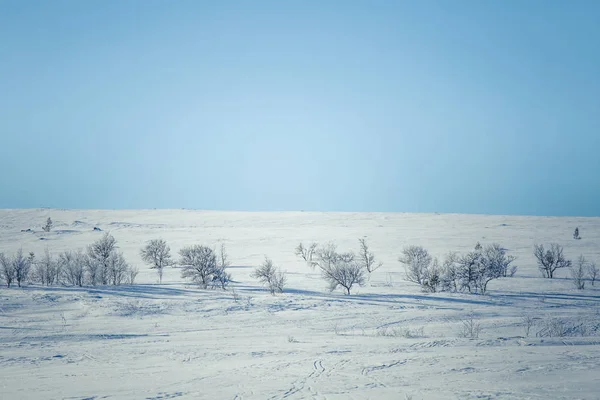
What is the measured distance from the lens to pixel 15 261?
112ft

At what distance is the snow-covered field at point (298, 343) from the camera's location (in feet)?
31.1

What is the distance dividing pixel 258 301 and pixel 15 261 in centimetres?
2014

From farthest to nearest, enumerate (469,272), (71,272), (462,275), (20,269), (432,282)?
1. (462,275)
2. (469,272)
3. (71,272)
4. (432,282)
5. (20,269)

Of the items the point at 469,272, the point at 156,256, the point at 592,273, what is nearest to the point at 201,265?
the point at 156,256

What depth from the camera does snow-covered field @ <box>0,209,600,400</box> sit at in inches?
373

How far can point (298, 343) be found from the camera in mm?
14805

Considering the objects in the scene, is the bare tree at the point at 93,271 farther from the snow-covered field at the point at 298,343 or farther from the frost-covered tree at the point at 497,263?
the frost-covered tree at the point at 497,263

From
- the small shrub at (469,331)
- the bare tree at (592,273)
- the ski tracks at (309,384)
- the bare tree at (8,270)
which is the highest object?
the bare tree at (8,270)

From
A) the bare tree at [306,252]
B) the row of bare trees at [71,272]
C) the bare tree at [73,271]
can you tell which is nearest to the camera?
the row of bare trees at [71,272]

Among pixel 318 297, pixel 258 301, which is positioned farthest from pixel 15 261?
pixel 318 297

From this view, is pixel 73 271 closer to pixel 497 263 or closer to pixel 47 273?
pixel 47 273

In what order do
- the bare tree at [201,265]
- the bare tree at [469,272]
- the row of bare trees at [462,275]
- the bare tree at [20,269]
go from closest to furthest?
the bare tree at [20,269] < the row of bare trees at [462,275] < the bare tree at [469,272] < the bare tree at [201,265]

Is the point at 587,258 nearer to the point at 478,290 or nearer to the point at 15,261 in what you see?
the point at 478,290

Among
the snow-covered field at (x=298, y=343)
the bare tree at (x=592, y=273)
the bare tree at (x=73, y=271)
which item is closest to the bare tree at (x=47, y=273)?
the bare tree at (x=73, y=271)
